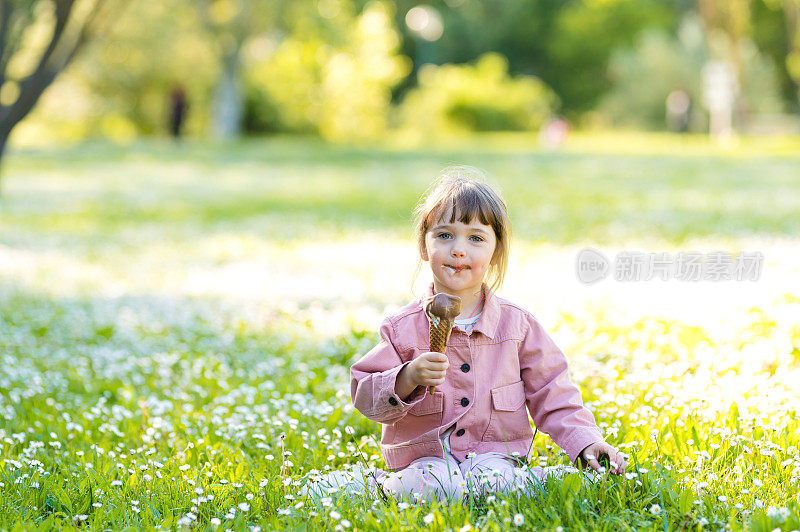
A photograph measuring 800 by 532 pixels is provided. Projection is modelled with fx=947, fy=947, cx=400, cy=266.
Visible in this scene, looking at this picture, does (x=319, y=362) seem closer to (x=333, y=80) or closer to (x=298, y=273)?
(x=298, y=273)

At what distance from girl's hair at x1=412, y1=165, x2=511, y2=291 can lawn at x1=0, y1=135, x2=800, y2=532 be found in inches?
18.1

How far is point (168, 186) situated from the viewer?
25328 millimetres

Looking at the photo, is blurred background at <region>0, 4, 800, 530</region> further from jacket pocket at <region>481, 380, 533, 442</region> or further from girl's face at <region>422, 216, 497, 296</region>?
jacket pocket at <region>481, 380, 533, 442</region>

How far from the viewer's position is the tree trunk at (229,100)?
47.8 metres

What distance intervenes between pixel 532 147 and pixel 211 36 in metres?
18.1

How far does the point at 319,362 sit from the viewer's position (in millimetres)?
6840

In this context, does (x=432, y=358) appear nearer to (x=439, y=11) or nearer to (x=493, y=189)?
(x=493, y=189)

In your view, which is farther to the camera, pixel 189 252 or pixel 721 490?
pixel 189 252

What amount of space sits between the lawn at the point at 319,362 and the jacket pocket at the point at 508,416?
0.24 metres

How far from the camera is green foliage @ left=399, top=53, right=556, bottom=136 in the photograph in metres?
51.4

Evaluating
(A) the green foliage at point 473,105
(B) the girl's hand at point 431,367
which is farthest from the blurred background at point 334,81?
(B) the girl's hand at point 431,367

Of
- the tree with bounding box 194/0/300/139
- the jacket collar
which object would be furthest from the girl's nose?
the tree with bounding box 194/0/300/139

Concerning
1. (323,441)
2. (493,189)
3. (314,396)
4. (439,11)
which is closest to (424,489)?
(323,441)

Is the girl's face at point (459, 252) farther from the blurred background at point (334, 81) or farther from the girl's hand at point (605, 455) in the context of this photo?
the blurred background at point (334, 81)
